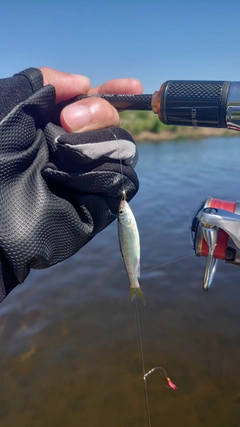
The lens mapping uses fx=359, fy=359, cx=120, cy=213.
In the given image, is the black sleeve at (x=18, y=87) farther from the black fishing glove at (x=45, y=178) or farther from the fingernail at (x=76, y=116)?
the fingernail at (x=76, y=116)

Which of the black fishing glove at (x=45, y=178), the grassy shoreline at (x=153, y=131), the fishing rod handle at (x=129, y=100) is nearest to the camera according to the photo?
the black fishing glove at (x=45, y=178)

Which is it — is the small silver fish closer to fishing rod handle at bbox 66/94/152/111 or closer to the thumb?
fishing rod handle at bbox 66/94/152/111

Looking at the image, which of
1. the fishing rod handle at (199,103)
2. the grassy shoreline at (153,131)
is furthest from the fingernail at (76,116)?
the grassy shoreline at (153,131)

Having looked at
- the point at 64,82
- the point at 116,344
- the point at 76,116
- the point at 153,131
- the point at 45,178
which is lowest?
the point at 153,131

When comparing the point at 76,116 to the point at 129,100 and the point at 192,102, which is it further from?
the point at 192,102

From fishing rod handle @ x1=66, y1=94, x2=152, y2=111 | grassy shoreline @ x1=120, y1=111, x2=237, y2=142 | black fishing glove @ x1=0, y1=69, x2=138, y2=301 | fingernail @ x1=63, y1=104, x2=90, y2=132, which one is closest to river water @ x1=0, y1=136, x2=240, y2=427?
black fishing glove @ x1=0, y1=69, x2=138, y2=301

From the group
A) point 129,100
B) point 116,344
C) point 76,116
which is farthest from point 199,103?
point 116,344
